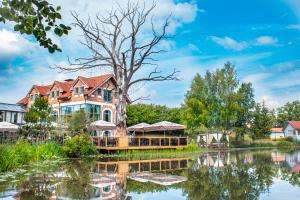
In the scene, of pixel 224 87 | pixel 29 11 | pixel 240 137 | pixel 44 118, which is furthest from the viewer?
pixel 240 137

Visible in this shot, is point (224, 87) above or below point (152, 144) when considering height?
above

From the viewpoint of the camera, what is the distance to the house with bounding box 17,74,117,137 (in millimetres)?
39259

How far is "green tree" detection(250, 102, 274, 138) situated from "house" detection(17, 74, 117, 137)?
22.6 meters

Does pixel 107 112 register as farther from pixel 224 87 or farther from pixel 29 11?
pixel 29 11

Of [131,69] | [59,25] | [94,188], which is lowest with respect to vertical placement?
[94,188]

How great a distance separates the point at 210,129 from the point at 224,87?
5.95 meters

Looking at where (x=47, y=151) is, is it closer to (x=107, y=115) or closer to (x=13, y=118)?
(x=107, y=115)

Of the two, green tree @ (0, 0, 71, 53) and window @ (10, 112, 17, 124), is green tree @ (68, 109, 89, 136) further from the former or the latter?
green tree @ (0, 0, 71, 53)

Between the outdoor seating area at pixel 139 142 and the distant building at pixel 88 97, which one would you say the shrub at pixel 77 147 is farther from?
the distant building at pixel 88 97

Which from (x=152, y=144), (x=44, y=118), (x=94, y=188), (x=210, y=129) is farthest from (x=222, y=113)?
(x=94, y=188)

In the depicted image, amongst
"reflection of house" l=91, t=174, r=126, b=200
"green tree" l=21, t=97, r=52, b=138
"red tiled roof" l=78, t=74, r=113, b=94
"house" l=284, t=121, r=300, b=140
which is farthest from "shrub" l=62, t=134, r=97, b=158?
"house" l=284, t=121, r=300, b=140

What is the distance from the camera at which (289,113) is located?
281 feet

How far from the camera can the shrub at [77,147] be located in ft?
70.8

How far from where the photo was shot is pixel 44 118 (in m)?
25.0
